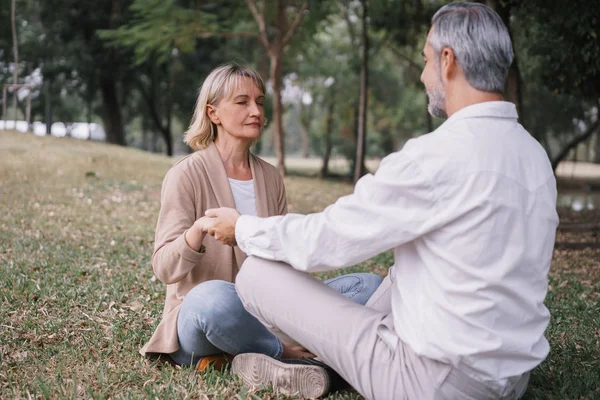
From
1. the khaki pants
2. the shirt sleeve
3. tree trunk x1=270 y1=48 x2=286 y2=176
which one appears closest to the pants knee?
the khaki pants

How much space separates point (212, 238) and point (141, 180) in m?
11.7

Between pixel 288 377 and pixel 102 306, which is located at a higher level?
pixel 288 377

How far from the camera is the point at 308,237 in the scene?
2.47 metres

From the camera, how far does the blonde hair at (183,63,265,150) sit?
3.60m

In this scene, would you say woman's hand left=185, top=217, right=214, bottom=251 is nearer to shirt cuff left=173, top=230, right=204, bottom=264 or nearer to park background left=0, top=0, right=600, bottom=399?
shirt cuff left=173, top=230, right=204, bottom=264

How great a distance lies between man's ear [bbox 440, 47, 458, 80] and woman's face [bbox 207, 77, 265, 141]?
4.67ft

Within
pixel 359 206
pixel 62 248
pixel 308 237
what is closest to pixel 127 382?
pixel 308 237

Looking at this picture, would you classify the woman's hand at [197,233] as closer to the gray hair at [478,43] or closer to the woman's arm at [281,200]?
the woman's arm at [281,200]

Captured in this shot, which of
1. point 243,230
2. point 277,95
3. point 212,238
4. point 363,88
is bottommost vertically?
point 277,95

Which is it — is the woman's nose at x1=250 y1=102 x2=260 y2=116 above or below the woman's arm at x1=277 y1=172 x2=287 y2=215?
above

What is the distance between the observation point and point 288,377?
3055mm

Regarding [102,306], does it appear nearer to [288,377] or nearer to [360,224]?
[288,377]

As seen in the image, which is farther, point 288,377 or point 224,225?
point 288,377

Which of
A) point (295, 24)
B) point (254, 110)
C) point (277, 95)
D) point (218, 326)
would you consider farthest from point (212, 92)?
point (277, 95)
